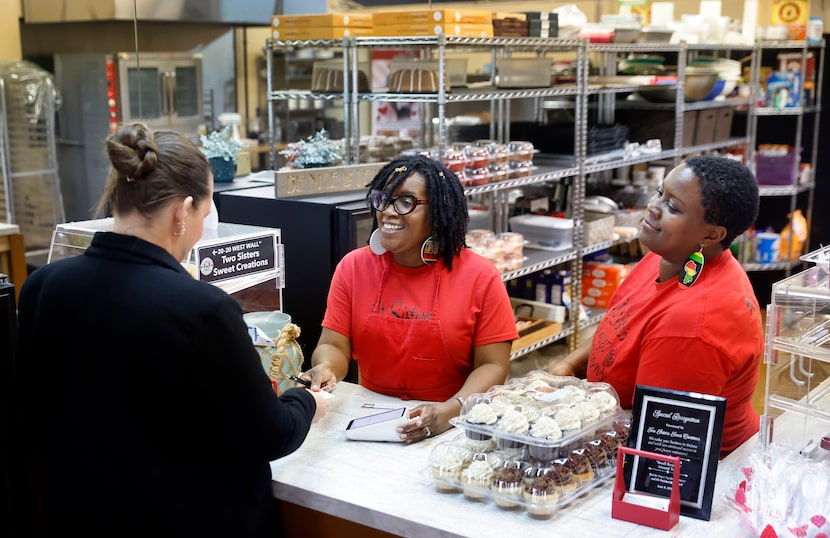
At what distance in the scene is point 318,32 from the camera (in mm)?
4676

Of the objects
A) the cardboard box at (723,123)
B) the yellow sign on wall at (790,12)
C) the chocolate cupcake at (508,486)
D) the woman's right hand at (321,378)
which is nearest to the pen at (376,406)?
the woman's right hand at (321,378)

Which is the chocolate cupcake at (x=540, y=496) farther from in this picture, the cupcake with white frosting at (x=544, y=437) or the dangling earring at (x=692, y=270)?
the dangling earring at (x=692, y=270)

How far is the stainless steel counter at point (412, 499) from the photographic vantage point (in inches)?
76.5

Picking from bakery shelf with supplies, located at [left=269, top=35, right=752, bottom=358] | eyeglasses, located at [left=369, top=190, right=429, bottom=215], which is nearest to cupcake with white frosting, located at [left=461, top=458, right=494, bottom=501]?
eyeglasses, located at [left=369, top=190, right=429, bottom=215]

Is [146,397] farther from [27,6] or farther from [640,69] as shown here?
[640,69]

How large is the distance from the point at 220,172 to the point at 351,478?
2.42m

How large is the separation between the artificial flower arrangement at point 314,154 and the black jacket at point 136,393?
2490 mm

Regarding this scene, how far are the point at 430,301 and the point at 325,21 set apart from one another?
2.26 meters

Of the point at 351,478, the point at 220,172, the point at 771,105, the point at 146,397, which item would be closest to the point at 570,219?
the point at 220,172

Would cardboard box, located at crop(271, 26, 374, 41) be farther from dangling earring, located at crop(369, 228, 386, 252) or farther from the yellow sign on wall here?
the yellow sign on wall

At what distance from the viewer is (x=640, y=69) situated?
21.1 ft

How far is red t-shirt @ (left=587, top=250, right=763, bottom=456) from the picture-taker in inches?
90.4

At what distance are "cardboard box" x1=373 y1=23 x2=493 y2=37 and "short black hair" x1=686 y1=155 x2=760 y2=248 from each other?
83.3 inches

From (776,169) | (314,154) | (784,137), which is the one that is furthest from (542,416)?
(784,137)
